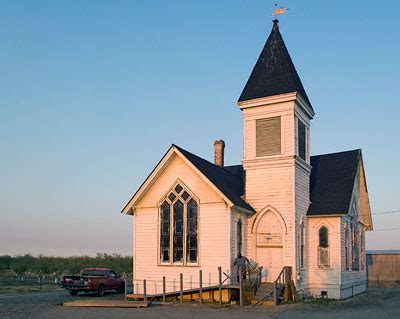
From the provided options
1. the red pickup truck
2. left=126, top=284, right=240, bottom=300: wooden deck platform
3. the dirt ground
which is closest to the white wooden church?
left=126, top=284, right=240, bottom=300: wooden deck platform

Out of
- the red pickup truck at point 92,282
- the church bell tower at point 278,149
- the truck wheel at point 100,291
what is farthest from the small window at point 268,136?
the truck wheel at point 100,291

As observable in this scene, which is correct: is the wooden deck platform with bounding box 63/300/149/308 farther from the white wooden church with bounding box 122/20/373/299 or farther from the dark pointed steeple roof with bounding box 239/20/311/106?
the dark pointed steeple roof with bounding box 239/20/311/106

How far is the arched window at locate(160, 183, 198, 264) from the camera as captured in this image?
25.1 meters

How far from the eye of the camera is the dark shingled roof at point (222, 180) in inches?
968

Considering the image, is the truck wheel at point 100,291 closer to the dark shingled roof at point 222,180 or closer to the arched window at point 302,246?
the dark shingled roof at point 222,180

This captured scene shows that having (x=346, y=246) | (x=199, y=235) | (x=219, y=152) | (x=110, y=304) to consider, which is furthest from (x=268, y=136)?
(x=110, y=304)

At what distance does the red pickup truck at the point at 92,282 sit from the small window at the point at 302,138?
13287 mm

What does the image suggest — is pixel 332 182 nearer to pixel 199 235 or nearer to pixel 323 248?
pixel 323 248

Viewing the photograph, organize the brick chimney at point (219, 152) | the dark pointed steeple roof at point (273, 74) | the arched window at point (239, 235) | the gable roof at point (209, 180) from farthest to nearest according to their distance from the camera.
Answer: the brick chimney at point (219, 152) < the dark pointed steeple roof at point (273, 74) < the arched window at point (239, 235) < the gable roof at point (209, 180)

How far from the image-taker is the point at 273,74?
2720 centimetres

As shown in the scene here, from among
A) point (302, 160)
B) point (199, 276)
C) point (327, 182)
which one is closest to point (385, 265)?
point (327, 182)

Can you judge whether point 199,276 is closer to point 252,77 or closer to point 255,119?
point 255,119

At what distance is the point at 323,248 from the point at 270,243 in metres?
3.21

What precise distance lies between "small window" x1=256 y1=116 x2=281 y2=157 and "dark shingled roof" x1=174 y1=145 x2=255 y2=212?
2.19m
